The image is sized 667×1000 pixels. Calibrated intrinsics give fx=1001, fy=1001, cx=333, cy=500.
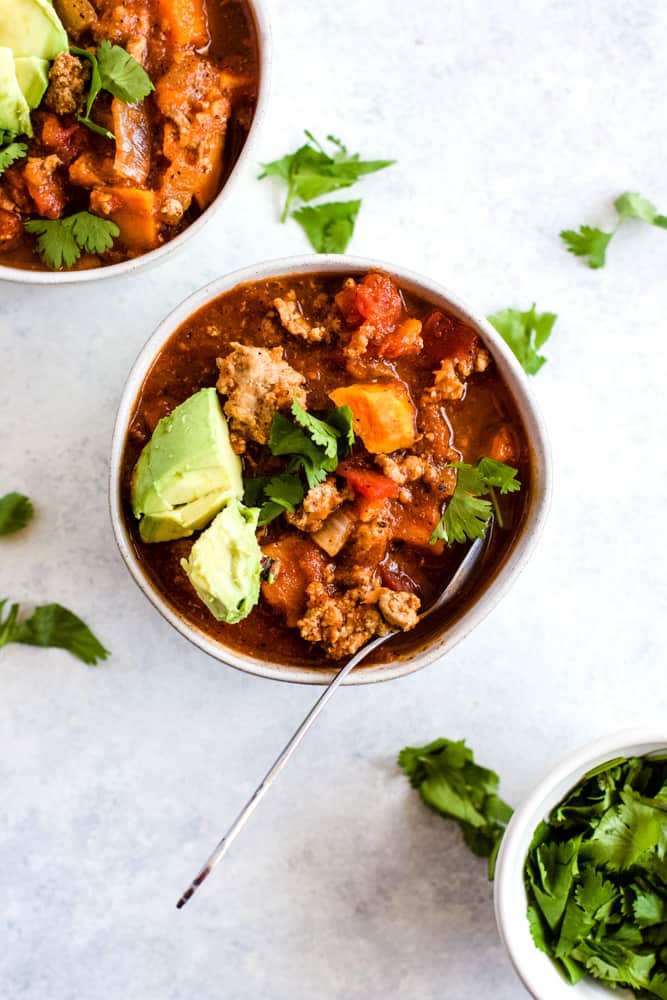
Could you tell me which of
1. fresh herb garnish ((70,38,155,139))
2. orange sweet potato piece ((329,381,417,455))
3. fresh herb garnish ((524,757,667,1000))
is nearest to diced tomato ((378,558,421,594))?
orange sweet potato piece ((329,381,417,455))

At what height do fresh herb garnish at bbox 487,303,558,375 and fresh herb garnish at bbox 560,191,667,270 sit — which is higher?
fresh herb garnish at bbox 560,191,667,270

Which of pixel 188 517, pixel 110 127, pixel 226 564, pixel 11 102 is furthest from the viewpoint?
pixel 110 127

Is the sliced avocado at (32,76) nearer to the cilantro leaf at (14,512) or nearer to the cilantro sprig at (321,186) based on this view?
the cilantro sprig at (321,186)

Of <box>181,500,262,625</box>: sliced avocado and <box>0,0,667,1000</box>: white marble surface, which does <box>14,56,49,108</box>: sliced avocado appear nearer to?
<box>0,0,667,1000</box>: white marble surface

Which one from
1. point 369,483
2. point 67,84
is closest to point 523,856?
point 369,483

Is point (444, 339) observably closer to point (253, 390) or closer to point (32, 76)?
point (253, 390)

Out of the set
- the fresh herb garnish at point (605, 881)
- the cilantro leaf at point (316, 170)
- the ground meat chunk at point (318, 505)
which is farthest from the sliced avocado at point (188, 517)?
the fresh herb garnish at point (605, 881)
